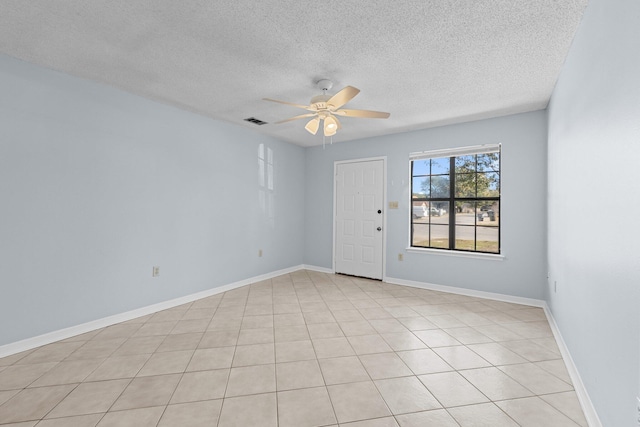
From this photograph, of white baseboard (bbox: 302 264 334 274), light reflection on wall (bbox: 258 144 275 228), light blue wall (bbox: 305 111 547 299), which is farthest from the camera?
white baseboard (bbox: 302 264 334 274)

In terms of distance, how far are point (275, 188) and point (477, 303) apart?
3.54m

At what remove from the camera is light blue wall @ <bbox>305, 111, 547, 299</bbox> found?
3633 millimetres

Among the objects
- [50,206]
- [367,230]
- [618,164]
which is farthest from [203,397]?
[367,230]

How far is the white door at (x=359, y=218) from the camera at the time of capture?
495 cm

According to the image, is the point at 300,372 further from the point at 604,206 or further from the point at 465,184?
the point at 465,184

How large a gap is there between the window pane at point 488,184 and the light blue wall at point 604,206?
74.6 inches

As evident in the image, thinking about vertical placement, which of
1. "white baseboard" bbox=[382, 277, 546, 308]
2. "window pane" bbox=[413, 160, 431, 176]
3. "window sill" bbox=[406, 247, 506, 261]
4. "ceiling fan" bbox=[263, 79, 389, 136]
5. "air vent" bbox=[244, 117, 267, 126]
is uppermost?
"air vent" bbox=[244, 117, 267, 126]

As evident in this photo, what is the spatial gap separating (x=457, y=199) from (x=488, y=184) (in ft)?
1.52

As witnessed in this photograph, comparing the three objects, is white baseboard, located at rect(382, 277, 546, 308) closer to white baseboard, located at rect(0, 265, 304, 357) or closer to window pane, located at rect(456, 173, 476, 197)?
window pane, located at rect(456, 173, 476, 197)

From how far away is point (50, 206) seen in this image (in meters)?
2.61

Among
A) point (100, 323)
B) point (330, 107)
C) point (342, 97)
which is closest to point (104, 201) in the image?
point (100, 323)

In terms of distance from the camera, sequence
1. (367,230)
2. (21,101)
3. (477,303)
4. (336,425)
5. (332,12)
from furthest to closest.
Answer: (367,230) → (477,303) → (21,101) → (332,12) → (336,425)

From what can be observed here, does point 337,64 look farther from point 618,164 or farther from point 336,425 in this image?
point 336,425

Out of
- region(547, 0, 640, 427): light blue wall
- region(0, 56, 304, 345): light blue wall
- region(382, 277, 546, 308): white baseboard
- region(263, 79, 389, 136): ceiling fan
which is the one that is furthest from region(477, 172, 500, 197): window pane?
region(0, 56, 304, 345): light blue wall
